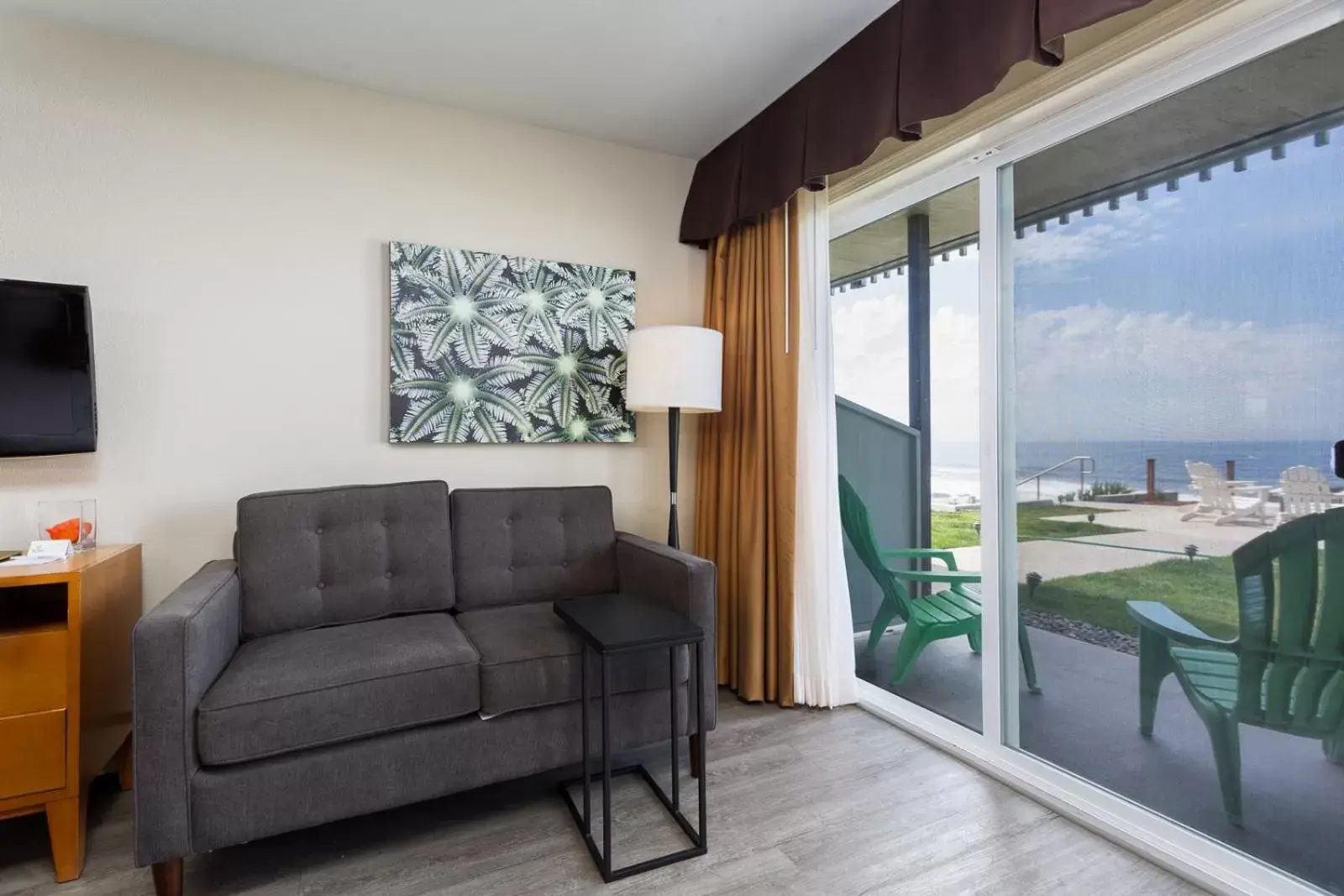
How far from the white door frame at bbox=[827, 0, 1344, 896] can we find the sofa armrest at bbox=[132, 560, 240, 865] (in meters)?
2.23

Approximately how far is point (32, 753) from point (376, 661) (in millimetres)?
843

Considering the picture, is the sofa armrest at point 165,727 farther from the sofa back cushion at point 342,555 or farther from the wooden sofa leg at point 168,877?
the sofa back cushion at point 342,555

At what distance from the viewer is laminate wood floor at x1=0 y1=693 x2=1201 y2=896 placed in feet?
5.17

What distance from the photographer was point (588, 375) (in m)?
2.87

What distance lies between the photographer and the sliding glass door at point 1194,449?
1.47m

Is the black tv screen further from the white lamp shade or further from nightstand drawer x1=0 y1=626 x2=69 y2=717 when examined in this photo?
the white lamp shade

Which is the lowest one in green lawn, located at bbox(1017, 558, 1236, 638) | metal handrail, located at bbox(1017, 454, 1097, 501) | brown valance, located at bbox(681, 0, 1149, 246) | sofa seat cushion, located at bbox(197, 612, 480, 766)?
sofa seat cushion, located at bbox(197, 612, 480, 766)

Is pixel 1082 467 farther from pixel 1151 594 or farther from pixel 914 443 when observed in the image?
pixel 914 443

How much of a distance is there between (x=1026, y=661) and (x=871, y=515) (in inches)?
31.8

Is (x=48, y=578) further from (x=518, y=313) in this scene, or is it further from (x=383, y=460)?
(x=518, y=313)

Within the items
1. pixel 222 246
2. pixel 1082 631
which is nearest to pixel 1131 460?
pixel 1082 631

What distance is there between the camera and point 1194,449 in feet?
5.48

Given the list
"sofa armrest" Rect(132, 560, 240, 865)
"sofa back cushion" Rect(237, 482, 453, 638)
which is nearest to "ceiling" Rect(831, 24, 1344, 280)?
"sofa back cushion" Rect(237, 482, 453, 638)

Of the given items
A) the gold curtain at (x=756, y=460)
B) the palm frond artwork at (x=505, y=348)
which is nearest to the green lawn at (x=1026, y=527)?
the gold curtain at (x=756, y=460)
